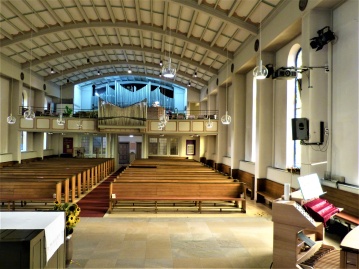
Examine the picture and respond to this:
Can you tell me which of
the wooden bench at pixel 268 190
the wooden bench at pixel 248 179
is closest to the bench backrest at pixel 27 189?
the wooden bench at pixel 268 190

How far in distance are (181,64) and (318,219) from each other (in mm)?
13187

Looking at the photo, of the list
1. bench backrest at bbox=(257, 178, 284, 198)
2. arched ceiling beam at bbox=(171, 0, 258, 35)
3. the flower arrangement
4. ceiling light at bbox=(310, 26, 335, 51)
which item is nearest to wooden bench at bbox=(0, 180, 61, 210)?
the flower arrangement

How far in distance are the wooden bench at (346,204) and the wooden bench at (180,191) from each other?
7.08 ft

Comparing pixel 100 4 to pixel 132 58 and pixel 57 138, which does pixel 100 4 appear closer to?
pixel 132 58

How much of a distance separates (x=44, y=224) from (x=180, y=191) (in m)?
5.35

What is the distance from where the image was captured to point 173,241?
4.86m

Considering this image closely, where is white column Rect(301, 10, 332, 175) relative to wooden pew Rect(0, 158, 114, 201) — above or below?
above

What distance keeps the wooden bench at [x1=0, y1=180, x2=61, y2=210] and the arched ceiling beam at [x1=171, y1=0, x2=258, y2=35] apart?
20.7ft

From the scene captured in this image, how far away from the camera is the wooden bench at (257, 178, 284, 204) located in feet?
26.7

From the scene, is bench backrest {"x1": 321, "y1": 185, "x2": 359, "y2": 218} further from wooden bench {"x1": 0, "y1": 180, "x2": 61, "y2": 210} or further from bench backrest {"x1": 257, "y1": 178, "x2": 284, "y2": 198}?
wooden bench {"x1": 0, "y1": 180, "x2": 61, "y2": 210}

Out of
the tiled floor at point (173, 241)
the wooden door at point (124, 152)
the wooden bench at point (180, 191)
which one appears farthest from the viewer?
the wooden door at point (124, 152)

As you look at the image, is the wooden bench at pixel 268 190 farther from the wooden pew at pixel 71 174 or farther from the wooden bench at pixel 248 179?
the wooden pew at pixel 71 174

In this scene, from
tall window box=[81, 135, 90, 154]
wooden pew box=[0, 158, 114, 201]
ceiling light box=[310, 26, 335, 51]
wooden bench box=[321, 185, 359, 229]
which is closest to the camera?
wooden bench box=[321, 185, 359, 229]

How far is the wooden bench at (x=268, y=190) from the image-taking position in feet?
26.7
